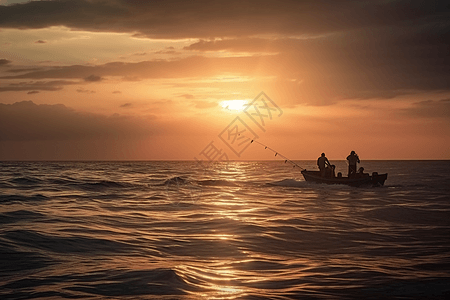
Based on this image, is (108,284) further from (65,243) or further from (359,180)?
(359,180)

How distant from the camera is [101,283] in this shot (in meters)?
9.10

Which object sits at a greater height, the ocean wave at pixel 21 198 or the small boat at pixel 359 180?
the small boat at pixel 359 180

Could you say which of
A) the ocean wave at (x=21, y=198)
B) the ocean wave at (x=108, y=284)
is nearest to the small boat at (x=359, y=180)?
the ocean wave at (x=21, y=198)

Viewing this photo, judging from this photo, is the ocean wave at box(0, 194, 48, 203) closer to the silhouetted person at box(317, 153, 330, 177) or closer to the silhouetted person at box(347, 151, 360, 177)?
the silhouetted person at box(317, 153, 330, 177)

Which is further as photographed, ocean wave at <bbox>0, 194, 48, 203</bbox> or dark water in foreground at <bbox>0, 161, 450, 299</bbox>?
ocean wave at <bbox>0, 194, 48, 203</bbox>

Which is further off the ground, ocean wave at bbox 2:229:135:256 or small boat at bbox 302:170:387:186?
small boat at bbox 302:170:387:186

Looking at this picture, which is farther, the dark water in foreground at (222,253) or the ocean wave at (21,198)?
the ocean wave at (21,198)

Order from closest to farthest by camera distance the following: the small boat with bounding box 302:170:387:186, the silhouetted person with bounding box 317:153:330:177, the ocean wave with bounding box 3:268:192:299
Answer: the ocean wave with bounding box 3:268:192:299
the small boat with bounding box 302:170:387:186
the silhouetted person with bounding box 317:153:330:177

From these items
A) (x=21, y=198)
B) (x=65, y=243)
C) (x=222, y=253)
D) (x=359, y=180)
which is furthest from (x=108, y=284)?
(x=359, y=180)

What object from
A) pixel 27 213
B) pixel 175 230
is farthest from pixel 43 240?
pixel 27 213

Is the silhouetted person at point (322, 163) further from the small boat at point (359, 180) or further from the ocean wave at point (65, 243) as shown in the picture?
the ocean wave at point (65, 243)

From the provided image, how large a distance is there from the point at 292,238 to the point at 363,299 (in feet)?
21.6

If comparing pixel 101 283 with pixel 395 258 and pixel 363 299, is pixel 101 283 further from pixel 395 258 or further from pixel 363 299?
pixel 395 258

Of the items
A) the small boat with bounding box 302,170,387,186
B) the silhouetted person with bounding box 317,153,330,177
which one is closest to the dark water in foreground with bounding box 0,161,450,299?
the small boat with bounding box 302,170,387,186
